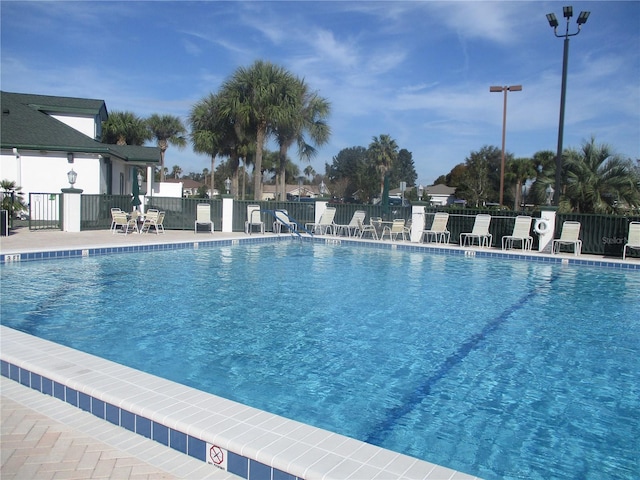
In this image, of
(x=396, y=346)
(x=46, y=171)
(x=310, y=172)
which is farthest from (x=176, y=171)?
(x=396, y=346)

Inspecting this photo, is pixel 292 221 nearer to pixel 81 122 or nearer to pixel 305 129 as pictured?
pixel 305 129

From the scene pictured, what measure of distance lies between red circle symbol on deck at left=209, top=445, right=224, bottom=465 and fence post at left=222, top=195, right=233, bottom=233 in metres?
16.4

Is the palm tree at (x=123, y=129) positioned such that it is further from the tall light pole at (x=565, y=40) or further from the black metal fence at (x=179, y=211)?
the tall light pole at (x=565, y=40)

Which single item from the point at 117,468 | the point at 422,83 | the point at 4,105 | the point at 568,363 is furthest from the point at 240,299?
the point at 422,83

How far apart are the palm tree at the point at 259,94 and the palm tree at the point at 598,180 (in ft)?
40.7

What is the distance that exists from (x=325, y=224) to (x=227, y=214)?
368 cm

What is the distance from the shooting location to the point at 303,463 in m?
2.49

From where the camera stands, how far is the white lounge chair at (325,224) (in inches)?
722

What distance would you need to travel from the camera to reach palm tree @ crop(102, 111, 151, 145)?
32.0 m

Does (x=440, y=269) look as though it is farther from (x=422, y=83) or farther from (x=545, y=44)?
(x=422, y=83)

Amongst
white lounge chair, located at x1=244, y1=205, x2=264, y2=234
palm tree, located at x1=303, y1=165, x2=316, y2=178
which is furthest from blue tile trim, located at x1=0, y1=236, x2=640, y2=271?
palm tree, located at x1=303, y1=165, x2=316, y2=178

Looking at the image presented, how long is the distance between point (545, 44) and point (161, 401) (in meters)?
20.1

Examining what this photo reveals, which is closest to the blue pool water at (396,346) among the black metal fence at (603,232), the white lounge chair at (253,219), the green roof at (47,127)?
the black metal fence at (603,232)

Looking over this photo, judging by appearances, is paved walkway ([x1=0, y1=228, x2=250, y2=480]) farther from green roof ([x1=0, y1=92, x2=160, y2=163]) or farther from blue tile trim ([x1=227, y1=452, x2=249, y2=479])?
green roof ([x1=0, y1=92, x2=160, y2=163])
